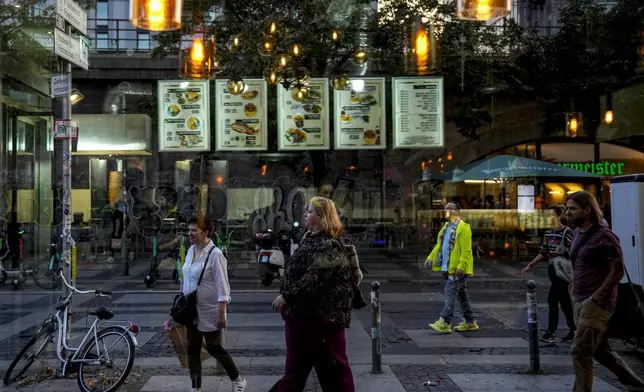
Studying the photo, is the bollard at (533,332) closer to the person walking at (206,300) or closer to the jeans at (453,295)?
the jeans at (453,295)

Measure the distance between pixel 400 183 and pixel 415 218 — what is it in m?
1.46

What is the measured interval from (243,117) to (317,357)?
37.6 feet

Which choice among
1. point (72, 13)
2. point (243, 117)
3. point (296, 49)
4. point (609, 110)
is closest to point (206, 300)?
point (72, 13)

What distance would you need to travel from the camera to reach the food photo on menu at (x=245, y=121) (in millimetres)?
15703

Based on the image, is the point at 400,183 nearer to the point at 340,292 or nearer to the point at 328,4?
the point at 328,4

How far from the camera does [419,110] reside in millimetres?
15633

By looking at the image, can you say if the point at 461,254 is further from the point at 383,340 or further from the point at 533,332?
the point at 533,332

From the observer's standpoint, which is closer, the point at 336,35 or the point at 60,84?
the point at 60,84

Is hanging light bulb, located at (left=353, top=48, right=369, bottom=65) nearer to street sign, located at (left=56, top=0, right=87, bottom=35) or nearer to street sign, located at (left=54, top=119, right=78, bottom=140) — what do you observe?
street sign, located at (left=56, top=0, right=87, bottom=35)

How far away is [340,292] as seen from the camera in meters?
4.77

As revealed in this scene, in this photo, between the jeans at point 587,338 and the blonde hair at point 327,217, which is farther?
the jeans at point 587,338

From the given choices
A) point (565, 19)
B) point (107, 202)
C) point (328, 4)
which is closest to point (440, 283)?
point (328, 4)

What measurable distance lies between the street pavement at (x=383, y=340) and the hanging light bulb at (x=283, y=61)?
195 inches

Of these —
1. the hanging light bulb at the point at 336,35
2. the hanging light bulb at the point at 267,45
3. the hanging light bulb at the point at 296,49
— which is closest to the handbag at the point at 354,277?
the hanging light bulb at the point at 267,45
